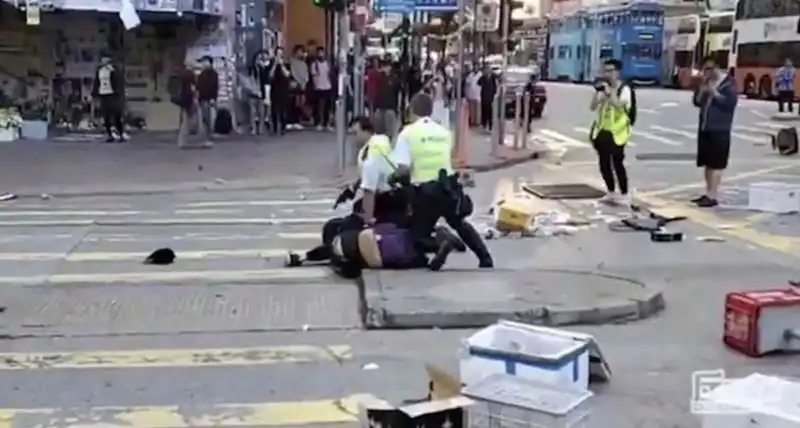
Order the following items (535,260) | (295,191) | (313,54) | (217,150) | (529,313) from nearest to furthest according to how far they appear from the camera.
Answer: (529,313), (535,260), (295,191), (217,150), (313,54)

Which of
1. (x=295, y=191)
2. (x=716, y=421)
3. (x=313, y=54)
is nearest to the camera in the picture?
(x=716, y=421)

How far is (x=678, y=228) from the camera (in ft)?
47.5

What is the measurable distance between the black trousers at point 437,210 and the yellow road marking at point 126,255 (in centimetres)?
196

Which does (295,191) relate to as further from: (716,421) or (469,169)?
(716,421)

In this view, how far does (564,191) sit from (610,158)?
161 cm

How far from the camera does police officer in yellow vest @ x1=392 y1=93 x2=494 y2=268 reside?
35.5ft

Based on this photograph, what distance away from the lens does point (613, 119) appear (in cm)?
1648

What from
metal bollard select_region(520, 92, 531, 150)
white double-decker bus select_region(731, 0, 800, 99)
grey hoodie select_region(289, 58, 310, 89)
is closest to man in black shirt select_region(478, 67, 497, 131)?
metal bollard select_region(520, 92, 531, 150)

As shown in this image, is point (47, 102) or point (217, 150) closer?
point (217, 150)

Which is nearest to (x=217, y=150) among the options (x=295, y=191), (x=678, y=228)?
(x=295, y=191)

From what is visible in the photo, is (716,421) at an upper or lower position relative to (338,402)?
upper

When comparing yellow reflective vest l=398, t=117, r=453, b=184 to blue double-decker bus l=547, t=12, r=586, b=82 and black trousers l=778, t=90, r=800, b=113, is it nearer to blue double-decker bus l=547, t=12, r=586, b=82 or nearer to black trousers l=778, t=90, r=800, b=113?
black trousers l=778, t=90, r=800, b=113

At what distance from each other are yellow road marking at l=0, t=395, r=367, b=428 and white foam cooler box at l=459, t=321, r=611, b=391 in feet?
2.32

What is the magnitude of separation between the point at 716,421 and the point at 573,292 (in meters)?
4.42
